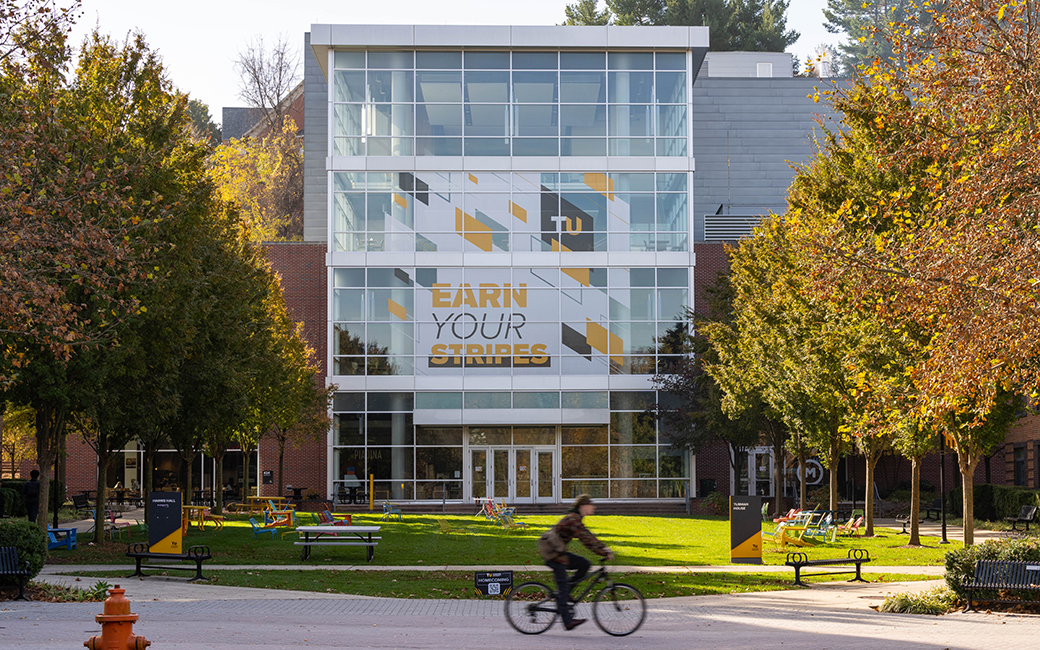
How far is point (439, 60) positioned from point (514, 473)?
17644mm

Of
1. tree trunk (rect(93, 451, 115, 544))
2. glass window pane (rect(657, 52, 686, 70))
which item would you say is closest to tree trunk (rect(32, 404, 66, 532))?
tree trunk (rect(93, 451, 115, 544))

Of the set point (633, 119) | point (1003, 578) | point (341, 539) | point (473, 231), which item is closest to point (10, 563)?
point (341, 539)

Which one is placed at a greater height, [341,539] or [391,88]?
[391,88]

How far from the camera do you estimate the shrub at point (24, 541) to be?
49.0ft

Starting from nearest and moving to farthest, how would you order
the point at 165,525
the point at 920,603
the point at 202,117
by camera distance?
the point at 920,603
the point at 165,525
the point at 202,117

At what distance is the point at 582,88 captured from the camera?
44.4m

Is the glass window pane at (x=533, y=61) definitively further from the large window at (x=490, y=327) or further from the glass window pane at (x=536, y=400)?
the glass window pane at (x=536, y=400)

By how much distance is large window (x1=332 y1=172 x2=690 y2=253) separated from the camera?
43625mm

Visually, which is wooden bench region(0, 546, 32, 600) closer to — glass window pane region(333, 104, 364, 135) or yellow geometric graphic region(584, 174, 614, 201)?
glass window pane region(333, 104, 364, 135)

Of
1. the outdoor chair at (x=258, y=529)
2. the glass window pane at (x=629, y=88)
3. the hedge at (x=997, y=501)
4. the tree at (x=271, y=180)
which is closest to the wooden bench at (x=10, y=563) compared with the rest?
the outdoor chair at (x=258, y=529)

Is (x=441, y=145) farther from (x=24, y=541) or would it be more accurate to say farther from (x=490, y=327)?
(x=24, y=541)

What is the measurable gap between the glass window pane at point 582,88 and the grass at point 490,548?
19.3 metres

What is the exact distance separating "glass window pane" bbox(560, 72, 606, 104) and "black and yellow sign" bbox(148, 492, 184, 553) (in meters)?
29.1

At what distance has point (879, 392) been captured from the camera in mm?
18047
